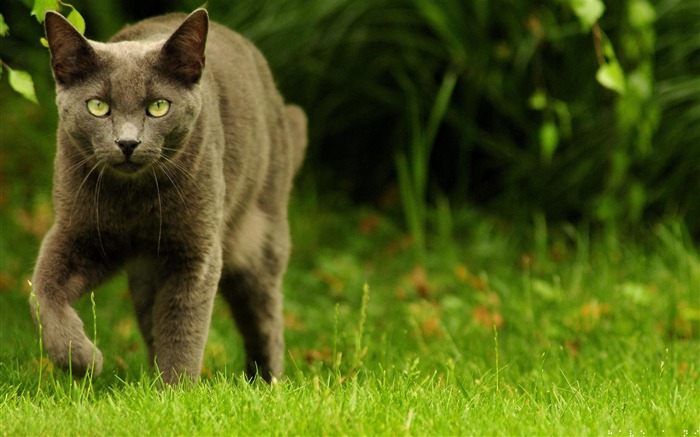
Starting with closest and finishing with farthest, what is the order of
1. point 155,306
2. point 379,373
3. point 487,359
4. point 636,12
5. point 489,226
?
1. point 155,306
2. point 379,373
3. point 487,359
4. point 636,12
5. point 489,226

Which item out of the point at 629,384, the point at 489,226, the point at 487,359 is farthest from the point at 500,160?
the point at 629,384

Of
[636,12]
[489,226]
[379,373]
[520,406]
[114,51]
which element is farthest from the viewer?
[489,226]

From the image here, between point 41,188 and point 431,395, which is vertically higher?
point 431,395

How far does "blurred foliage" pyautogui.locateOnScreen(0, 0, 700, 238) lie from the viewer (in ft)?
16.7

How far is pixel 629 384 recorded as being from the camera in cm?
289

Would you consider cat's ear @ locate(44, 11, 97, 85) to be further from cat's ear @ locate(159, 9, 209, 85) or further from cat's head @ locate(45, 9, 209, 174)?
cat's ear @ locate(159, 9, 209, 85)

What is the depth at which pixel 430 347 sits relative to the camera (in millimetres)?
3822

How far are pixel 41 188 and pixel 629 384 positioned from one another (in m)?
3.71

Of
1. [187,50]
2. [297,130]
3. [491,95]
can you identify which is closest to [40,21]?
[187,50]

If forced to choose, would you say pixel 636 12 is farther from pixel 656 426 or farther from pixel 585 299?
pixel 656 426

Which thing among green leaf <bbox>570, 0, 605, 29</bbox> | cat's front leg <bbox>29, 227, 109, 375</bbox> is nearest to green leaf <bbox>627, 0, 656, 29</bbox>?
green leaf <bbox>570, 0, 605, 29</bbox>

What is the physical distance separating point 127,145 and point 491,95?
3049mm

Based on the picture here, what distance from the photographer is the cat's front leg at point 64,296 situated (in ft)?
8.87

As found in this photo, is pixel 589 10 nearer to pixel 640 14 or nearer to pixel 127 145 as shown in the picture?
pixel 640 14
